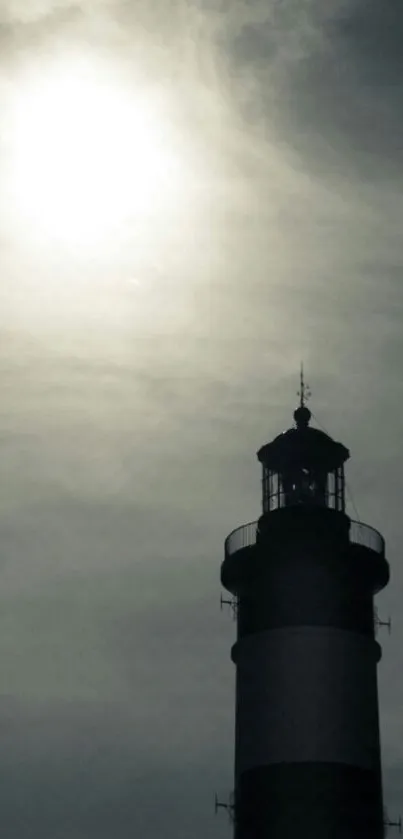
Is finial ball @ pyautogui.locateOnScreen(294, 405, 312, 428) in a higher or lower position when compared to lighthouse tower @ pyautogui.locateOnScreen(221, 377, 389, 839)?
higher

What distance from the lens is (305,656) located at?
4481 cm

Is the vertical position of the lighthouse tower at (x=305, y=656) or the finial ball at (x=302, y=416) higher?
the finial ball at (x=302, y=416)

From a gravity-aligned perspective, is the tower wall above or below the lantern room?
below

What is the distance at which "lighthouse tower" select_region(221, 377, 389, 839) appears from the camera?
143 feet

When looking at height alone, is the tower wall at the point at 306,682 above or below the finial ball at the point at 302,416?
below

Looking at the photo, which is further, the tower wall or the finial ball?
the finial ball

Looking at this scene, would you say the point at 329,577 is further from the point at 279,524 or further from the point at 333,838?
the point at 333,838

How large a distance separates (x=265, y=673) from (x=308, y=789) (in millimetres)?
3494

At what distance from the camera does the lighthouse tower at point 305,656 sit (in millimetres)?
43656

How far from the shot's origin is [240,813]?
4462 centimetres

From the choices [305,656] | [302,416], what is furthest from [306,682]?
[302,416]

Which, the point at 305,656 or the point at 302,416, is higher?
the point at 302,416

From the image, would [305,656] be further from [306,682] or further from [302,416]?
[302,416]

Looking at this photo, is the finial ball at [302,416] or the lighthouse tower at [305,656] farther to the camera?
the finial ball at [302,416]
